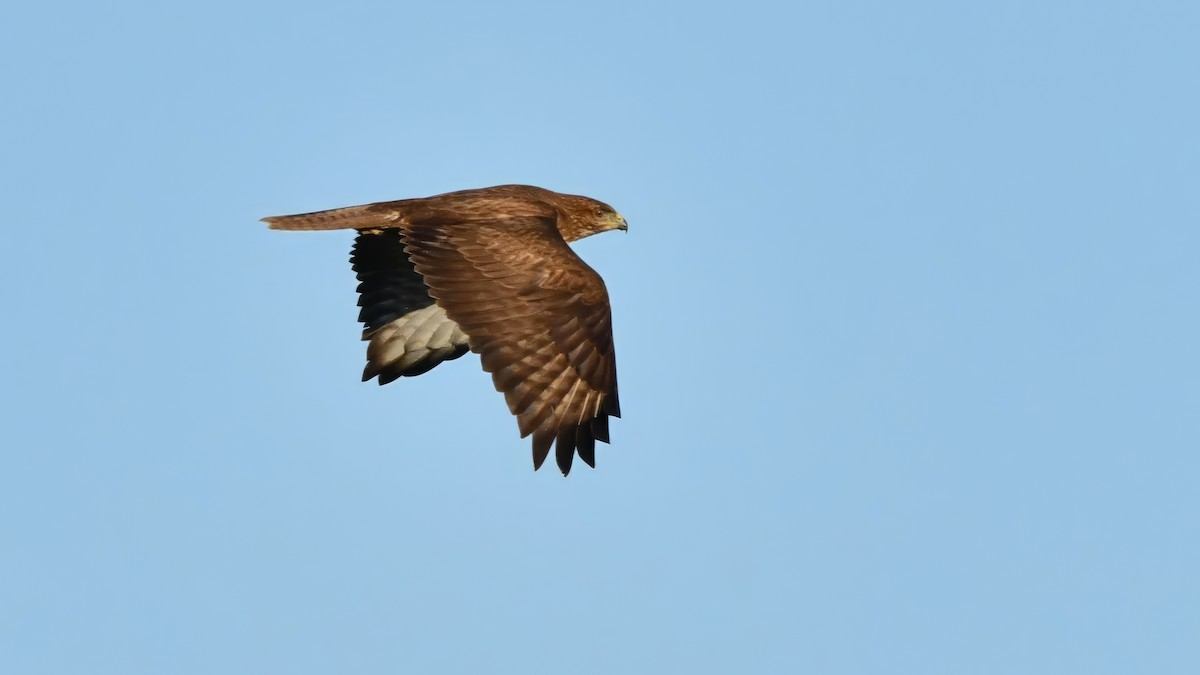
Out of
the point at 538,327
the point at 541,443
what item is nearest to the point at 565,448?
the point at 541,443

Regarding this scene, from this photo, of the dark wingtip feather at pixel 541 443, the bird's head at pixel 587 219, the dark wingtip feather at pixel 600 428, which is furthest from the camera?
the bird's head at pixel 587 219

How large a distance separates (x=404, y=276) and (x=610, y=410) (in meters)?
3.80

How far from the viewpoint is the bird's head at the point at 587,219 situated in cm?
1747

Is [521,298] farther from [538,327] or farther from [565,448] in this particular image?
[565,448]

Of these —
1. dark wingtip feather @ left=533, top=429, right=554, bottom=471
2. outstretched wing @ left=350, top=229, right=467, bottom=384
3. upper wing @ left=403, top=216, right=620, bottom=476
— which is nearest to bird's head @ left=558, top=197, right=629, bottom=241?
outstretched wing @ left=350, top=229, right=467, bottom=384

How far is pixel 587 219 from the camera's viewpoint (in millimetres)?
17672

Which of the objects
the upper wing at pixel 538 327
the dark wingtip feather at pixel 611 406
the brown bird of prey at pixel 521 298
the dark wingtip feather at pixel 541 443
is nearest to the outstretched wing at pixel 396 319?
the brown bird of prey at pixel 521 298

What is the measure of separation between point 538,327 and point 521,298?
29 cm

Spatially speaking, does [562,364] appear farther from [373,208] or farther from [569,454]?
[373,208]

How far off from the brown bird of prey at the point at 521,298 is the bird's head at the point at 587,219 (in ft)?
2.96

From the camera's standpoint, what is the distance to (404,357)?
17906 mm

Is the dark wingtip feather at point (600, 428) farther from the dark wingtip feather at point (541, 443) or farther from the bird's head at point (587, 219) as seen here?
the bird's head at point (587, 219)

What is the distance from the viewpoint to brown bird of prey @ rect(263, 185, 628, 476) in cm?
1452

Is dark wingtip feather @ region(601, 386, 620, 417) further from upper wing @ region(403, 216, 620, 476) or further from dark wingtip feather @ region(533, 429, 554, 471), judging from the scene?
dark wingtip feather @ region(533, 429, 554, 471)
